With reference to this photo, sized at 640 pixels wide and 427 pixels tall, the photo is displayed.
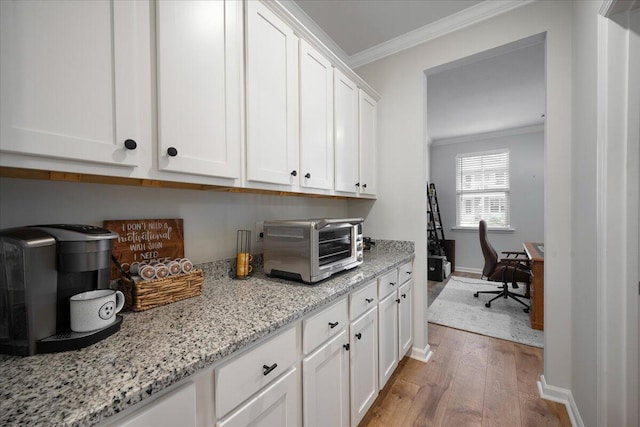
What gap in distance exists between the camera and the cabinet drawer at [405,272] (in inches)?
76.8

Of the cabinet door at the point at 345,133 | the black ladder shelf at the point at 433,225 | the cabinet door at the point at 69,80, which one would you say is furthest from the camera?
the black ladder shelf at the point at 433,225

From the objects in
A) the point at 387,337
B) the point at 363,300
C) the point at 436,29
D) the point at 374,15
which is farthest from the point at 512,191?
the point at 363,300

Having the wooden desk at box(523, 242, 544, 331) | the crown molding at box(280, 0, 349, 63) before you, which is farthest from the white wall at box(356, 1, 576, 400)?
the wooden desk at box(523, 242, 544, 331)

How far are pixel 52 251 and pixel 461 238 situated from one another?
19.4 feet

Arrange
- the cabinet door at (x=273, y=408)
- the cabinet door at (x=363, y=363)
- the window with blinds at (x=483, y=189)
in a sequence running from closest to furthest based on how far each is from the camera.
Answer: the cabinet door at (x=273, y=408) < the cabinet door at (x=363, y=363) < the window with blinds at (x=483, y=189)

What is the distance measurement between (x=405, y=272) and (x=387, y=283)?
408mm

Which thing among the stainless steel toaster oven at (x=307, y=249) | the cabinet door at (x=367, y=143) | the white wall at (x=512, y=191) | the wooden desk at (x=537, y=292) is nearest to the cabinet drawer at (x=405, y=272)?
the stainless steel toaster oven at (x=307, y=249)

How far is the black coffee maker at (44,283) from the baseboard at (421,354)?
2.22 metres

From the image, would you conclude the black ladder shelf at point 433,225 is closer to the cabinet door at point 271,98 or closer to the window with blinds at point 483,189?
the window with blinds at point 483,189

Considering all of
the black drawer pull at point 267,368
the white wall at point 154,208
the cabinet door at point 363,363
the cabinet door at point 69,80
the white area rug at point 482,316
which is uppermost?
the cabinet door at point 69,80

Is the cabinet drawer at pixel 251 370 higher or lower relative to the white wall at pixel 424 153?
lower

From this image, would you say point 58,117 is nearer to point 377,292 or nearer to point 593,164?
point 377,292

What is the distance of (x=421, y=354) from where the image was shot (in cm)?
219

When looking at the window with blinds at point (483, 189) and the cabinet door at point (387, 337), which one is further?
the window with blinds at point (483, 189)
